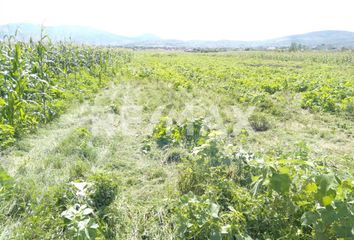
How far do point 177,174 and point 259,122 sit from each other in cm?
322

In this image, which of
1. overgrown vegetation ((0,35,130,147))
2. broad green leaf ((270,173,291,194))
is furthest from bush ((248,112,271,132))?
overgrown vegetation ((0,35,130,147))

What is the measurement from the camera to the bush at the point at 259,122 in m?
5.98

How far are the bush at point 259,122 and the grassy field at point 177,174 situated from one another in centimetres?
2

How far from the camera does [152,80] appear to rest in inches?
433

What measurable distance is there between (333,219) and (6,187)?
9.21 ft

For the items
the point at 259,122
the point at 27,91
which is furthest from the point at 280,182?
the point at 27,91

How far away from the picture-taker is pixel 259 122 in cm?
609

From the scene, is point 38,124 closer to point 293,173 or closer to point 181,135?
point 181,135

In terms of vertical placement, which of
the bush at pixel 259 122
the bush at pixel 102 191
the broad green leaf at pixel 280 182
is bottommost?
the bush at pixel 259 122

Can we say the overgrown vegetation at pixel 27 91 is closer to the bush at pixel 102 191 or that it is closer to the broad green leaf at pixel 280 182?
the bush at pixel 102 191

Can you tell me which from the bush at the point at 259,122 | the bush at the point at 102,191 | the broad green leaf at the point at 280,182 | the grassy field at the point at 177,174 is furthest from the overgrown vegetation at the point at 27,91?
the bush at the point at 259,122

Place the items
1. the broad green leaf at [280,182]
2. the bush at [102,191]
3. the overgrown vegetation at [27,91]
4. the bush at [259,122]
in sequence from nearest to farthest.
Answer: the broad green leaf at [280,182] → the bush at [102,191] → the overgrown vegetation at [27,91] → the bush at [259,122]

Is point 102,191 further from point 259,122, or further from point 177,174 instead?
point 259,122

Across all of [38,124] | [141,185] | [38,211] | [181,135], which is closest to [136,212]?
[141,185]
